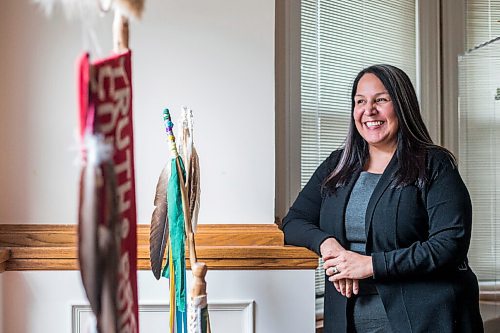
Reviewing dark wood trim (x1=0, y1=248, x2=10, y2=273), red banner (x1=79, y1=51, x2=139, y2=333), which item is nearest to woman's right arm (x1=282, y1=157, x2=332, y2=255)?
dark wood trim (x1=0, y1=248, x2=10, y2=273)

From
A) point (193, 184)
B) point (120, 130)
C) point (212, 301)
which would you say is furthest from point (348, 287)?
point (120, 130)

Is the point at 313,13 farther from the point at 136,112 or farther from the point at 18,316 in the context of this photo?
the point at 18,316

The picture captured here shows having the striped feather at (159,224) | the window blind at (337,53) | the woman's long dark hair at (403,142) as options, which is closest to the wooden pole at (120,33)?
the striped feather at (159,224)

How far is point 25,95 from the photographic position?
1.80 metres

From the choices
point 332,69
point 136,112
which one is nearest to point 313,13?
point 332,69

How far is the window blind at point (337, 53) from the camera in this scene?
234 centimetres

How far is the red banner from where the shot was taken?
66 centimetres

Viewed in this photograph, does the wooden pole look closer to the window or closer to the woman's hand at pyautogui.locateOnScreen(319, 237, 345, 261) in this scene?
the woman's hand at pyautogui.locateOnScreen(319, 237, 345, 261)

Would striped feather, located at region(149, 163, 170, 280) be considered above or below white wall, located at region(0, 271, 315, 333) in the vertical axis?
above

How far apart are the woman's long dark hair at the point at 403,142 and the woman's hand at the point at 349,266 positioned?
0.21 metres

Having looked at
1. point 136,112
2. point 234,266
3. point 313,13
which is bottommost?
point 234,266

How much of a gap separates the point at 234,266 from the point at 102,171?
1.18m

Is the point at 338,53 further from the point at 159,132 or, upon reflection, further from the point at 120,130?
the point at 120,130

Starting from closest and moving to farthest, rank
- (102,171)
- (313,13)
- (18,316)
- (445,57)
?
(102,171), (18,316), (313,13), (445,57)
